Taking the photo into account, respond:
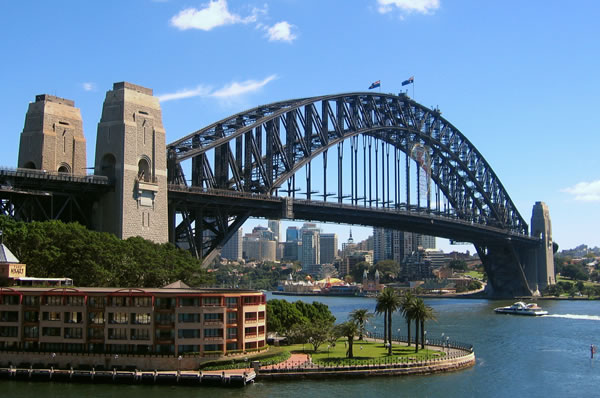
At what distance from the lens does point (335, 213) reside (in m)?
122

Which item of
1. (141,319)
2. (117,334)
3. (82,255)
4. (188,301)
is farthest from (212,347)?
(82,255)

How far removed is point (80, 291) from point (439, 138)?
115921 mm

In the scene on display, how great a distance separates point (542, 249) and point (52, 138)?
13548 centimetres

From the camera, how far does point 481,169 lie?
598ft

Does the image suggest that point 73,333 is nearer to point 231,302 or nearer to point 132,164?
point 231,302

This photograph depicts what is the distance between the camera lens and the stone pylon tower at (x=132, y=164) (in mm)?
82938

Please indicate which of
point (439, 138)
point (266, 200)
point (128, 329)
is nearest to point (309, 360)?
point (128, 329)

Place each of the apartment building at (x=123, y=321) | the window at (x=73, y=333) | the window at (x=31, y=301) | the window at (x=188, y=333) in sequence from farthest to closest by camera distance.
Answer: the window at (x=31, y=301)
the window at (x=73, y=333)
the apartment building at (x=123, y=321)
the window at (x=188, y=333)

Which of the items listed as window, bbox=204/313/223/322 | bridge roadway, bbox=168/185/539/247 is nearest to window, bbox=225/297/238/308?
window, bbox=204/313/223/322

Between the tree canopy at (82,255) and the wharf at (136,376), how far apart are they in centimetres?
1549

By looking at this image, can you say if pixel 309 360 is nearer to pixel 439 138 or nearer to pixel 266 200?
pixel 266 200

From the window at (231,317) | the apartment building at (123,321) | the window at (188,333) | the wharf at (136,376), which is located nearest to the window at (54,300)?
the apartment building at (123,321)

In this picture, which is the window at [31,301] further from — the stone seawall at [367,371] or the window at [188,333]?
the stone seawall at [367,371]

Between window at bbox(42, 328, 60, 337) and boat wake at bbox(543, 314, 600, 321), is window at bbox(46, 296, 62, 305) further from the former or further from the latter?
boat wake at bbox(543, 314, 600, 321)
